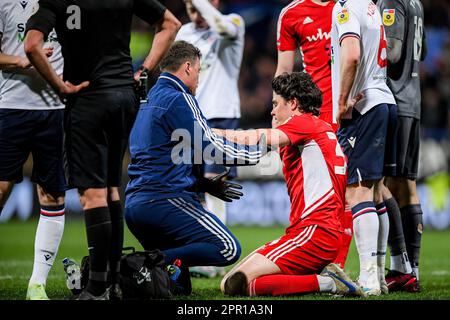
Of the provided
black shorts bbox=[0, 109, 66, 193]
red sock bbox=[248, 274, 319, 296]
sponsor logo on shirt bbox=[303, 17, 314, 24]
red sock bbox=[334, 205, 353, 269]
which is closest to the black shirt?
black shorts bbox=[0, 109, 66, 193]

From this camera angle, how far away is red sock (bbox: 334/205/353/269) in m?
5.84

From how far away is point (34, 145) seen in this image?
5.34 metres

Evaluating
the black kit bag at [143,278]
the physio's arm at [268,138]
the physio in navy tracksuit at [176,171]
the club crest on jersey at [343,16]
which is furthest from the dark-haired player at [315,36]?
the black kit bag at [143,278]

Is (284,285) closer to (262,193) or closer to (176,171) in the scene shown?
(176,171)

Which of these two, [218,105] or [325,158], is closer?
[325,158]

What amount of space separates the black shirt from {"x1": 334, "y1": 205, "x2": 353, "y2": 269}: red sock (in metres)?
2.13

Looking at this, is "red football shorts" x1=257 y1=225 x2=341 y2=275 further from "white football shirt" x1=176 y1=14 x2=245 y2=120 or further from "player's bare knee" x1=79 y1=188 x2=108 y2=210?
"white football shirt" x1=176 y1=14 x2=245 y2=120

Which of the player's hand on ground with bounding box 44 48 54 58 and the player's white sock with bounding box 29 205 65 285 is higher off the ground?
the player's hand on ground with bounding box 44 48 54 58

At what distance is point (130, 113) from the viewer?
15.7 ft

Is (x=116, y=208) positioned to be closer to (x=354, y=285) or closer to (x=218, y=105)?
(x=354, y=285)
